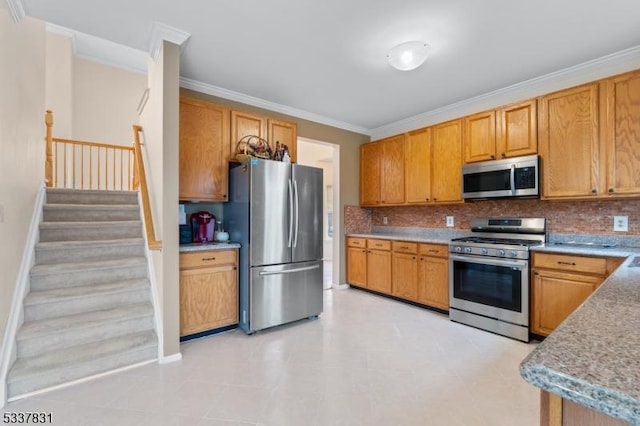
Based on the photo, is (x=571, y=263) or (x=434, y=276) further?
(x=434, y=276)

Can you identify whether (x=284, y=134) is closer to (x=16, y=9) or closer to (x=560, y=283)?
(x=16, y=9)

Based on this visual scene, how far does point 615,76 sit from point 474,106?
1330mm

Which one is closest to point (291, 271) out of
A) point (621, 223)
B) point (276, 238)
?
point (276, 238)

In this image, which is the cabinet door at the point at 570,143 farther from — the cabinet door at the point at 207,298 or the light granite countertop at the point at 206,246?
the cabinet door at the point at 207,298

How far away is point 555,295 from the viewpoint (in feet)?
8.64

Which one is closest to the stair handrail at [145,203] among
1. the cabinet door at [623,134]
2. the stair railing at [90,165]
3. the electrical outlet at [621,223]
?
the stair railing at [90,165]

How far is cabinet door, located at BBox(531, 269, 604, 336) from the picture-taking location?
2492mm

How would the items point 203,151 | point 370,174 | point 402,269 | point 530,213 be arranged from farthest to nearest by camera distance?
1. point 370,174
2. point 402,269
3. point 530,213
4. point 203,151

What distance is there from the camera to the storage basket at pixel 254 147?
3277 mm

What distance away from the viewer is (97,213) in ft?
11.7

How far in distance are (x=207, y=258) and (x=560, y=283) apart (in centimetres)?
323

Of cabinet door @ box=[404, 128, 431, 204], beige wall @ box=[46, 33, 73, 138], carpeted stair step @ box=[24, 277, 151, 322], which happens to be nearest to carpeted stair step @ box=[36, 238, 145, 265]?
carpeted stair step @ box=[24, 277, 151, 322]

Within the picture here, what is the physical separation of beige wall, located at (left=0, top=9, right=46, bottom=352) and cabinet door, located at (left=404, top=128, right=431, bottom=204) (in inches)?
159

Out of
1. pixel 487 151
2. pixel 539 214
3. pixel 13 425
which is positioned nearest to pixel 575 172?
pixel 539 214
